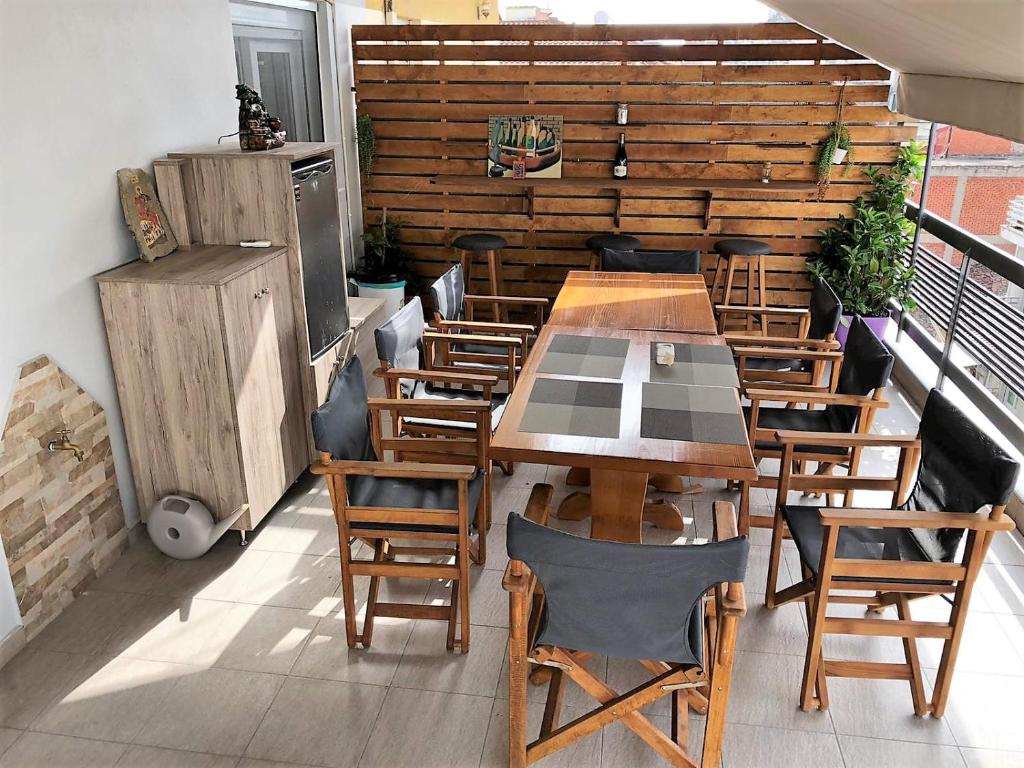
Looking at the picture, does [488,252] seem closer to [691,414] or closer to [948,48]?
[691,414]

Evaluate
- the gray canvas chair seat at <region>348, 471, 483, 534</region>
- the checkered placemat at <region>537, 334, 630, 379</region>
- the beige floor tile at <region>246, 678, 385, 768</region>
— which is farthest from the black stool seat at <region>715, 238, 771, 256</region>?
the beige floor tile at <region>246, 678, 385, 768</region>

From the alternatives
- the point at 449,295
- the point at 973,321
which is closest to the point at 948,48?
the point at 449,295

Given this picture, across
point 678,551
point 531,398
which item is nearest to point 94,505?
point 531,398

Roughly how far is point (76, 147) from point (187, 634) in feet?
6.63

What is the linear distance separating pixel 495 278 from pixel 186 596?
12.7 feet

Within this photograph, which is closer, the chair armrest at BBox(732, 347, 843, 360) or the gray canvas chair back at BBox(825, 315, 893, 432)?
the gray canvas chair back at BBox(825, 315, 893, 432)

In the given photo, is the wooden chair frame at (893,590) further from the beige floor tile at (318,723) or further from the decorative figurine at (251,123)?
the decorative figurine at (251,123)

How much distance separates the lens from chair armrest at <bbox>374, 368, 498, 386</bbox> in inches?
153

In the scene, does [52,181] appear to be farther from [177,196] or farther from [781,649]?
[781,649]

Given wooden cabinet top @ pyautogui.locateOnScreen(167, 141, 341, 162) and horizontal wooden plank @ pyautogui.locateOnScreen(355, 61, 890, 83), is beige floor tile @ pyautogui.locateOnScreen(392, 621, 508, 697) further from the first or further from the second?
horizontal wooden plank @ pyautogui.locateOnScreen(355, 61, 890, 83)

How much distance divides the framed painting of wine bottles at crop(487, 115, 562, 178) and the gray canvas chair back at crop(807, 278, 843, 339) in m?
2.60

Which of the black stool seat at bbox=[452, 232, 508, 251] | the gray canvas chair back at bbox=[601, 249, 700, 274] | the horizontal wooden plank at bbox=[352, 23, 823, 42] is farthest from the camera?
the black stool seat at bbox=[452, 232, 508, 251]

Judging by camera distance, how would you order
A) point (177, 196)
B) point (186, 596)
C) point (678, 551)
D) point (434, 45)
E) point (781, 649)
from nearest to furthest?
point (678, 551) → point (781, 649) → point (186, 596) → point (177, 196) → point (434, 45)

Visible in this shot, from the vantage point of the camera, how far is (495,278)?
6.68 m
